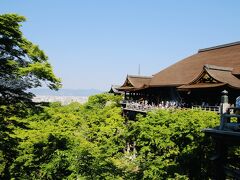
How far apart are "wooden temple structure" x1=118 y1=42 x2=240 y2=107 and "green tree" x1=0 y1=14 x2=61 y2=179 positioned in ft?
48.6

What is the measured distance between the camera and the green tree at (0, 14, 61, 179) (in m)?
15.2

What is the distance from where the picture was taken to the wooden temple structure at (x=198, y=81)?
26.1 metres

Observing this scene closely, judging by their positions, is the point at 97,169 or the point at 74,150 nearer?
the point at 97,169

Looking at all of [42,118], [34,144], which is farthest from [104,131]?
[34,144]

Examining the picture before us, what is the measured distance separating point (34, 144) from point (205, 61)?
81.7 ft

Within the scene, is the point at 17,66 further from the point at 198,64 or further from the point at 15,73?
the point at 198,64

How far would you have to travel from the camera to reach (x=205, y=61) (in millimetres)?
36969

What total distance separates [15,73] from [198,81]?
18068 mm

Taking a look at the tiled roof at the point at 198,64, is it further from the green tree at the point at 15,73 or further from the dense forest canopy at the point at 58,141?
the green tree at the point at 15,73

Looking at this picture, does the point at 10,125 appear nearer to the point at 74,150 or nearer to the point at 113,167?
the point at 74,150

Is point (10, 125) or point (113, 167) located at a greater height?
point (10, 125)

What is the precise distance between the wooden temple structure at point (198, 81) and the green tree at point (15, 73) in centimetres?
1481

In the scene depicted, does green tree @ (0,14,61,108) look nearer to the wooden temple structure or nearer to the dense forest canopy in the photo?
the dense forest canopy

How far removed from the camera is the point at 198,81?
1115 inches
